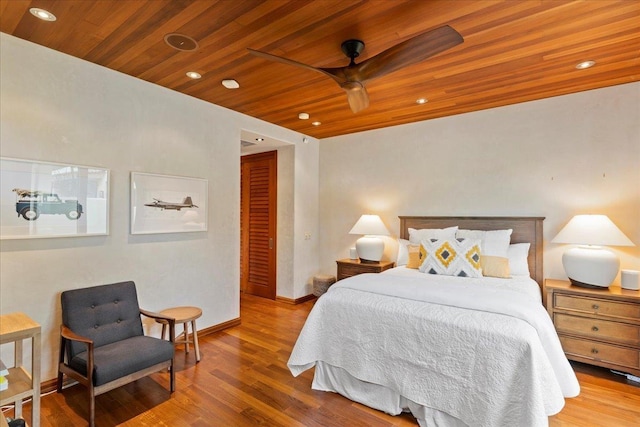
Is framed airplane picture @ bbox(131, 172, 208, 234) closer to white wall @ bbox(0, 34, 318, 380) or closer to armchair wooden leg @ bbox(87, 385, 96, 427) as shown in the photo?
white wall @ bbox(0, 34, 318, 380)

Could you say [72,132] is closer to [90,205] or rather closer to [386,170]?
[90,205]

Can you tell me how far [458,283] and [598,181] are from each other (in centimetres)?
197

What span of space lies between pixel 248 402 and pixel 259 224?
10.9 ft

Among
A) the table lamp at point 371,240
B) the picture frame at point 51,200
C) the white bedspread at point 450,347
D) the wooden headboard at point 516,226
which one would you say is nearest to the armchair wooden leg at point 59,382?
the picture frame at point 51,200

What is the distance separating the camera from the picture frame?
2254 millimetres

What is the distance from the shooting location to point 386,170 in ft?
15.2

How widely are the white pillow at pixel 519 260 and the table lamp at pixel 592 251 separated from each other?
0.37 m

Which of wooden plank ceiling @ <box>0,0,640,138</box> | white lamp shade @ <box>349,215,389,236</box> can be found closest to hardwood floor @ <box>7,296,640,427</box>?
white lamp shade @ <box>349,215,389,236</box>

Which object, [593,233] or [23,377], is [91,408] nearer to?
[23,377]

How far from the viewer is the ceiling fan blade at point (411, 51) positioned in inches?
68.1

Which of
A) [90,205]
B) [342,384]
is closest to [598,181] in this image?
[342,384]

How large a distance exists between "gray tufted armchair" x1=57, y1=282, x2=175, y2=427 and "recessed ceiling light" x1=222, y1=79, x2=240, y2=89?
83.2 inches

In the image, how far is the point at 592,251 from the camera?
2.93 meters

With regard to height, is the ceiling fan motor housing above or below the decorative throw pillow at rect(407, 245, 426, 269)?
above
